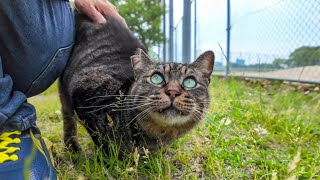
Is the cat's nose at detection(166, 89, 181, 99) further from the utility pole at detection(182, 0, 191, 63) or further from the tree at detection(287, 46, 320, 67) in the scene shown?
the utility pole at detection(182, 0, 191, 63)

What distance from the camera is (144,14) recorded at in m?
11.2

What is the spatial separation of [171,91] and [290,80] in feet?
9.52

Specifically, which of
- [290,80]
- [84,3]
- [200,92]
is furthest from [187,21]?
[200,92]

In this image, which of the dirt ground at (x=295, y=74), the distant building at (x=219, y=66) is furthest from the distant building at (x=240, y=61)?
the distant building at (x=219, y=66)

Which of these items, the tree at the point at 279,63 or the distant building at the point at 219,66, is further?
the distant building at the point at 219,66

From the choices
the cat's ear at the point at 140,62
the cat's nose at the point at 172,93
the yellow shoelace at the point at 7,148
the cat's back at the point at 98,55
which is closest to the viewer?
the yellow shoelace at the point at 7,148

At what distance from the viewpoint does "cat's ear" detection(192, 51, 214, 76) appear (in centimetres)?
177

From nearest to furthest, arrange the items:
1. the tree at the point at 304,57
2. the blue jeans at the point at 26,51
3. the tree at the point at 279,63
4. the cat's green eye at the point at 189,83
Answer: the blue jeans at the point at 26,51, the cat's green eye at the point at 189,83, the tree at the point at 304,57, the tree at the point at 279,63

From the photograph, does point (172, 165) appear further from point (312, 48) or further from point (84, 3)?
point (312, 48)

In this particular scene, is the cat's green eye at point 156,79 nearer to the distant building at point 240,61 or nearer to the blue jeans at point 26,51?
the blue jeans at point 26,51

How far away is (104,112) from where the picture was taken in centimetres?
173

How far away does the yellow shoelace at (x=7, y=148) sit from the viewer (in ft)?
4.04

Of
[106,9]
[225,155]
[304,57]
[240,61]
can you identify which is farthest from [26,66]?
[240,61]

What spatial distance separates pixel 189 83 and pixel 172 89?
0.16 m
